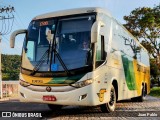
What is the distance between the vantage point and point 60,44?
32.2ft

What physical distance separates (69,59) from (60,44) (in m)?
0.63

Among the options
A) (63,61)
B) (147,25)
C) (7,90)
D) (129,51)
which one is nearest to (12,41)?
(63,61)

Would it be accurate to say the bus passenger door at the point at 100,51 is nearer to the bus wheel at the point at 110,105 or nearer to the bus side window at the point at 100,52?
the bus side window at the point at 100,52

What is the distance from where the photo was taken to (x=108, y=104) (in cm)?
1064

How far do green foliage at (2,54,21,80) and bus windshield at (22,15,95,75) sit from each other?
308 ft

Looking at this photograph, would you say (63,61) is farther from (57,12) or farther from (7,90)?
(7,90)

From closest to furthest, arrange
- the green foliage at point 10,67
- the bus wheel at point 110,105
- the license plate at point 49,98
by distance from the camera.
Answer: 1. the license plate at point 49,98
2. the bus wheel at point 110,105
3. the green foliage at point 10,67

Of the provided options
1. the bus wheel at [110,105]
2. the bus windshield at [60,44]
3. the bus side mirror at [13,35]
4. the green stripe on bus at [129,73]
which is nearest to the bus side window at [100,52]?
the bus windshield at [60,44]

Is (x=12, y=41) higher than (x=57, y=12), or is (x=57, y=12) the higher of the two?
(x=57, y=12)

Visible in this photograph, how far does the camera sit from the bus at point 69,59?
30.3 ft

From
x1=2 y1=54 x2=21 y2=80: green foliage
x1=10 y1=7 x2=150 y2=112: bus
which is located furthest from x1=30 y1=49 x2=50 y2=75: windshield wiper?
x1=2 y1=54 x2=21 y2=80: green foliage

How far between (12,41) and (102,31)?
300 cm

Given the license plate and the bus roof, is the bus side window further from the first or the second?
the license plate

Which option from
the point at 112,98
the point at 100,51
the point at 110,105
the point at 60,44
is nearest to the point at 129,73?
the point at 112,98
